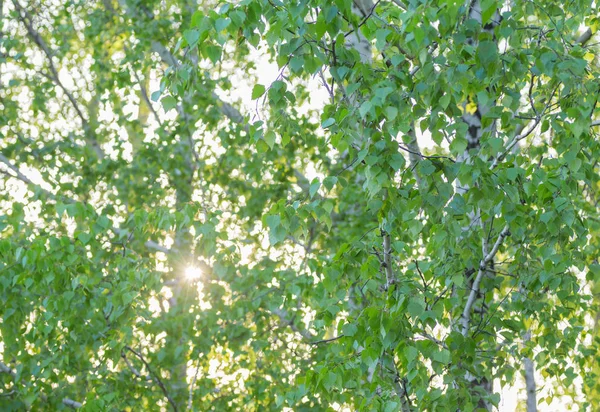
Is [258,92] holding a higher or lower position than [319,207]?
higher

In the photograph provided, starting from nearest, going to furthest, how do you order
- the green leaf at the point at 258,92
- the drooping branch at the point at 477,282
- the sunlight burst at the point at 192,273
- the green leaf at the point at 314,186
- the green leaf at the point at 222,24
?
the green leaf at the point at 222,24
the green leaf at the point at 314,186
the green leaf at the point at 258,92
the drooping branch at the point at 477,282
the sunlight burst at the point at 192,273

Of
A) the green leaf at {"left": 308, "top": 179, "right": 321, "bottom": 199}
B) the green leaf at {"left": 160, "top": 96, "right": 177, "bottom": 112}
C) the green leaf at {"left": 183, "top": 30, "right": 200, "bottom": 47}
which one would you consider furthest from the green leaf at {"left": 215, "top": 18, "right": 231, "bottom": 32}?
the green leaf at {"left": 308, "top": 179, "right": 321, "bottom": 199}

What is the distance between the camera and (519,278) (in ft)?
14.3

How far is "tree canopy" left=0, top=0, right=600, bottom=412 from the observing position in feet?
10.9

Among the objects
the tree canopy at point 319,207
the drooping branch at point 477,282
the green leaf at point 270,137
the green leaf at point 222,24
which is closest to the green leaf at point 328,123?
the tree canopy at point 319,207

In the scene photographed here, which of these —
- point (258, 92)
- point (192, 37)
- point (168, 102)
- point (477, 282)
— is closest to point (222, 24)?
point (192, 37)

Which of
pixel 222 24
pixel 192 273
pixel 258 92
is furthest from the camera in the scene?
pixel 192 273

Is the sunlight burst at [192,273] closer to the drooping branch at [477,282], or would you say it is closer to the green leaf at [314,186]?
the drooping branch at [477,282]

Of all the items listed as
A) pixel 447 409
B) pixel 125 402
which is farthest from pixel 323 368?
pixel 125 402

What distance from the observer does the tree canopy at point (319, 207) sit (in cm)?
333

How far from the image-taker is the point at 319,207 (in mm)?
3383

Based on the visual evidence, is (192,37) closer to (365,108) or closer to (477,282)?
(365,108)

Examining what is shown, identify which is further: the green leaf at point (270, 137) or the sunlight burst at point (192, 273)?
the sunlight burst at point (192, 273)

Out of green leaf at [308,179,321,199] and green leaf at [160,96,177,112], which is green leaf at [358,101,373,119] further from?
green leaf at [160,96,177,112]
